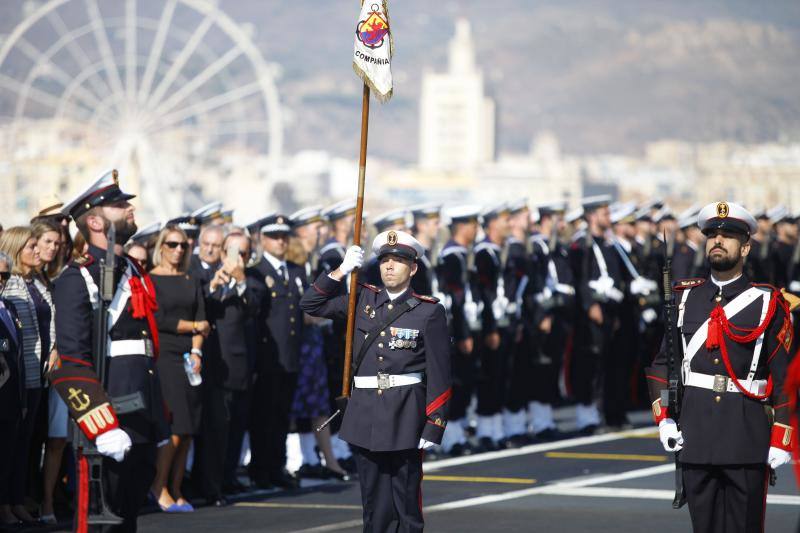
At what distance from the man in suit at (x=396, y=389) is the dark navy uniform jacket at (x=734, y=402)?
110 centimetres

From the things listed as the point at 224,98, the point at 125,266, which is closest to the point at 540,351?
the point at 125,266

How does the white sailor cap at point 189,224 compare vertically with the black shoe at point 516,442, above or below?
above

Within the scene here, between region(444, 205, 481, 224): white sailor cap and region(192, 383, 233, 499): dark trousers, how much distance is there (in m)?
3.11

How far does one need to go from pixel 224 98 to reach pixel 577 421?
160 ft

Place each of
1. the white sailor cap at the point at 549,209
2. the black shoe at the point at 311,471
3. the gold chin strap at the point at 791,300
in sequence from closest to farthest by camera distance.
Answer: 1. the gold chin strap at the point at 791,300
2. the black shoe at the point at 311,471
3. the white sailor cap at the point at 549,209

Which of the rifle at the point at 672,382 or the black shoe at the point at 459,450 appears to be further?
the black shoe at the point at 459,450

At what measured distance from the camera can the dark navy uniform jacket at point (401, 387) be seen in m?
7.22

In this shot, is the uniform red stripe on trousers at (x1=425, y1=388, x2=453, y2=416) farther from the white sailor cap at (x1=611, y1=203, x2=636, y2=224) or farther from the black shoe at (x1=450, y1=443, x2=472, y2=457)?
the white sailor cap at (x1=611, y1=203, x2=636, y2=224)

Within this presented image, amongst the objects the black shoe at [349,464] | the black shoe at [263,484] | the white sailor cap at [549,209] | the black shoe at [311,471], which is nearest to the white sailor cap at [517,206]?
the white sailor cap at [549,209]

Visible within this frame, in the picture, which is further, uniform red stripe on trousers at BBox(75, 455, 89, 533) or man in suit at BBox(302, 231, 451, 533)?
man in suit at BBox(302, 231, 451, 533)

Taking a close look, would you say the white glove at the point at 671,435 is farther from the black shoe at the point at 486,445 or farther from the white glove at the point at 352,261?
the black shoe at the point at 486,445

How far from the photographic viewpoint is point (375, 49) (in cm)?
793

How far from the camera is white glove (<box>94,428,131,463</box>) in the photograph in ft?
20.3

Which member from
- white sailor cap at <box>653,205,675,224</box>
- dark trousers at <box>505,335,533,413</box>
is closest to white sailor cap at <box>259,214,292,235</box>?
dark trousers at <box>505,335,533,413</box>
